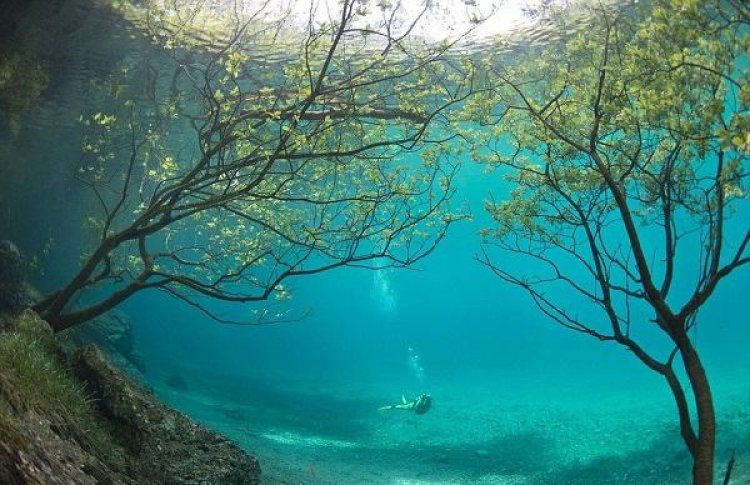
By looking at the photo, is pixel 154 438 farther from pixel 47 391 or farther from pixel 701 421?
pixel 701 421

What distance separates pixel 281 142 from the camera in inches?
287

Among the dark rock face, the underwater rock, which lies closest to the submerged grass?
the underwater rock

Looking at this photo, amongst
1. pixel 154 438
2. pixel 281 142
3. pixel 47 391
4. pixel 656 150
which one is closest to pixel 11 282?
pixel 154 438

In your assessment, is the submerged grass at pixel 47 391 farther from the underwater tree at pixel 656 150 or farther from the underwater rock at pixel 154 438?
the underwater tree at pixel 656 150

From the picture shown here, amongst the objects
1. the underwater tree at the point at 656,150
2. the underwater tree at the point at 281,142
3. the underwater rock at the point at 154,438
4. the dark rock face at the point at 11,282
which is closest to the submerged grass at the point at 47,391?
the underwater rock at the point at 154,438

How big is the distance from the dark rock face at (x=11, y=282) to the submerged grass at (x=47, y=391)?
31.6ft

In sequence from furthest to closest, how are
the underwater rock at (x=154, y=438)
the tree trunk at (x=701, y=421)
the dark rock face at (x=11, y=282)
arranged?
the dark rock face at (x=11, y=282), the underwater rock at (x=154, y=438), the tree trunk at (x=701, y=421)

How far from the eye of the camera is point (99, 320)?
75.4 ft

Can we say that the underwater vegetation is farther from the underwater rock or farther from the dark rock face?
the dark rock face

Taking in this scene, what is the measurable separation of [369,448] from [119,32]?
15.2 meters

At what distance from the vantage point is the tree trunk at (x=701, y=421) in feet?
16.9

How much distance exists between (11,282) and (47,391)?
38.1 feet

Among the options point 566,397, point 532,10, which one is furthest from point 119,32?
point 566,397

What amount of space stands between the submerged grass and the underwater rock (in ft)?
0.60
